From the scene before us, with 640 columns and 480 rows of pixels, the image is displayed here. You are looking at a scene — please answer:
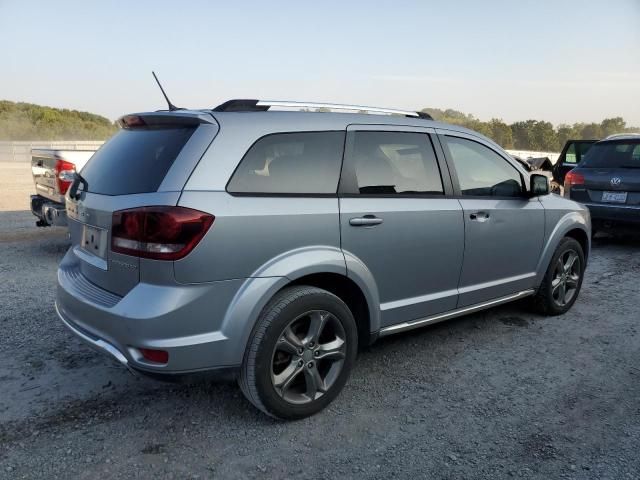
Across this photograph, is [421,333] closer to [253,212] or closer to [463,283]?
[463,283]

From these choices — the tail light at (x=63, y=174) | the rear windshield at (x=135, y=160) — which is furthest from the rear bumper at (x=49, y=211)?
the rear windshield at (x=135, y=160)

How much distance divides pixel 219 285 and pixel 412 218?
1405 mm

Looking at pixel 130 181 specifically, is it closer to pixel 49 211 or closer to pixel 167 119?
pixel 167 119

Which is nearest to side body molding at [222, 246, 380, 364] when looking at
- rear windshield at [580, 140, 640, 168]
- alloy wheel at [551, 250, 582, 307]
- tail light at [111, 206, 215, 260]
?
tail light at [111, 206, 215, 260]

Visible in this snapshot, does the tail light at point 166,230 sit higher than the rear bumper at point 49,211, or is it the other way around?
the tail light at point 166,230

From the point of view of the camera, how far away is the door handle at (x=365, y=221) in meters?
3.04

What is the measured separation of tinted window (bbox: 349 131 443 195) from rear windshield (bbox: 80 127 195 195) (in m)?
1.07

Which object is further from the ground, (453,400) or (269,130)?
(269,130)

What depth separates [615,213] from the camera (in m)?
7.48

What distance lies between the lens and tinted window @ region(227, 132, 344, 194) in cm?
272

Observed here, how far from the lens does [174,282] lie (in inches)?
96.6

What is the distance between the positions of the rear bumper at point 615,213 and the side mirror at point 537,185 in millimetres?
3972

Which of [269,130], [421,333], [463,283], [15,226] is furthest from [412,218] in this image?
[15,226]

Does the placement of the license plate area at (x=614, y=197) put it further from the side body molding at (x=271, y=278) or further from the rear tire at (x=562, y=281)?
the side body molding at (x=271, y=278)
